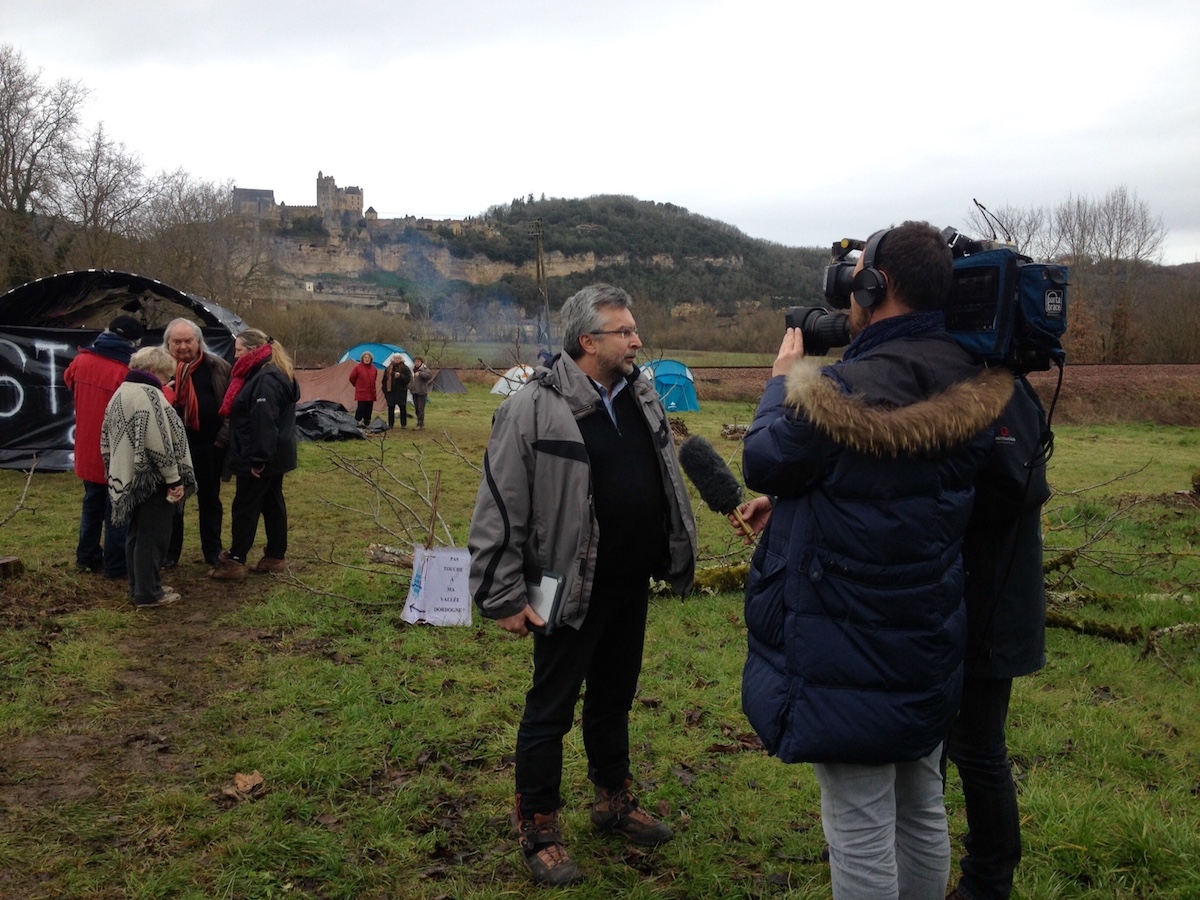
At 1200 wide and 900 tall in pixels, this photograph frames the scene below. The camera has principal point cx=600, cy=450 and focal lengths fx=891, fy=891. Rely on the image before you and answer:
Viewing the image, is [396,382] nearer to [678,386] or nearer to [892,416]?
[678,386]

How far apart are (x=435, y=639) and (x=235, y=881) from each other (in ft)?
8.27

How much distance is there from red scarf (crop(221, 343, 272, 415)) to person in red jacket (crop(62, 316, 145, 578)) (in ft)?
2.81

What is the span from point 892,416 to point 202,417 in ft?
20.2

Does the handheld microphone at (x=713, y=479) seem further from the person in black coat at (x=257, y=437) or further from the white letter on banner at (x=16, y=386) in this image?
the white letter on banner at (x=16, y=386)

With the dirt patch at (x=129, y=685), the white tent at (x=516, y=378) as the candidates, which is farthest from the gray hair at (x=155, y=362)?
the white tent at (x=516, y=378)

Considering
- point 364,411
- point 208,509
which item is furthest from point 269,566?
point 364,411

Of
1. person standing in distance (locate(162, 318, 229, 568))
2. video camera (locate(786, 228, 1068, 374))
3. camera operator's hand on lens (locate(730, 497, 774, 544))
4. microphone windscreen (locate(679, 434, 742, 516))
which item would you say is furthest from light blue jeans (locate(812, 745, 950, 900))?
person standing in distance (locate(162, 318, 229, 568))

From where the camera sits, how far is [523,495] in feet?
9.53

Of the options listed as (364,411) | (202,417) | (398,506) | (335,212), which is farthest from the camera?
(335,212)

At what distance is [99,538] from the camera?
687cm

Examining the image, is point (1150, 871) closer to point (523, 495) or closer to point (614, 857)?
point (614, 857)

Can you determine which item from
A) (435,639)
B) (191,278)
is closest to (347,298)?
(191,278)

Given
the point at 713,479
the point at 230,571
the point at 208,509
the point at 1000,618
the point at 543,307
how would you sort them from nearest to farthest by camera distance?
the point at 1000,618 < the point at 713,479 < the point at 230,571 < the point at 208,509 < the point at 543,307

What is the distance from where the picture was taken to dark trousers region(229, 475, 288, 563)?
6.69 meters
